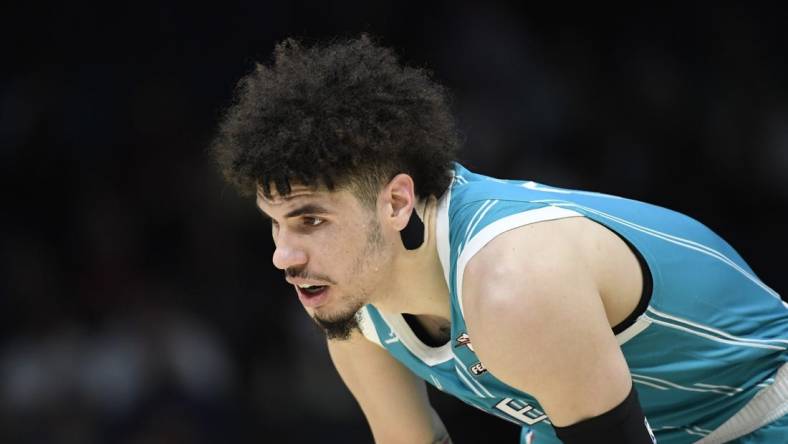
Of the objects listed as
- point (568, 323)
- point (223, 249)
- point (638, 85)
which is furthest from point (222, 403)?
point (568, 323)

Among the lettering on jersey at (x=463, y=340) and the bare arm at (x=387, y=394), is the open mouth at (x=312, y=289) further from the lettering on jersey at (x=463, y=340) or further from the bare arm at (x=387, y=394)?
the bare arm at (x=387, y=394)

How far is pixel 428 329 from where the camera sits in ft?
8.23

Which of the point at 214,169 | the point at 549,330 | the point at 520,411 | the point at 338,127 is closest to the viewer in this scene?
the point at 549,330

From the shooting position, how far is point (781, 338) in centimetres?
234

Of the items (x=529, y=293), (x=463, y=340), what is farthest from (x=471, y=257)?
(x=463, y=340)

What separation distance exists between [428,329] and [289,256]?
1.48 ft

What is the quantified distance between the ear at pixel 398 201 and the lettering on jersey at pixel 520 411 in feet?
1.61

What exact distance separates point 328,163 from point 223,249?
2.76 meters

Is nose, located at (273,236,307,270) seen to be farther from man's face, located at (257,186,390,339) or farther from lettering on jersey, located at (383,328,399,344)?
lettering on jersey, located at (383,328,399,344)

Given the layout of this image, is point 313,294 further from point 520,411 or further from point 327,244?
point 520,411

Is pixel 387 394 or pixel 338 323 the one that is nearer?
pixel 338 323

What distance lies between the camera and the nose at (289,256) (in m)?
2.22

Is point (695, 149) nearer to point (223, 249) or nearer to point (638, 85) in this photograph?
point (638, 85)

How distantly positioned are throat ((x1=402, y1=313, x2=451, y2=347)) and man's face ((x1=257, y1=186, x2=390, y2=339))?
239 mm
